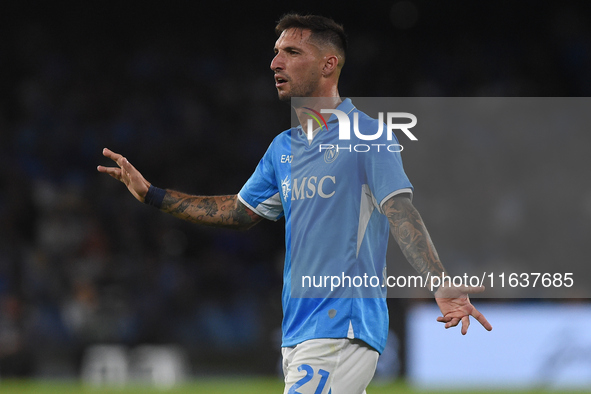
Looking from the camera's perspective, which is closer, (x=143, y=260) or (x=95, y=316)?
(x=95, y=316)

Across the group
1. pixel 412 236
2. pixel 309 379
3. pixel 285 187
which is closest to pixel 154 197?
pixel 285 187

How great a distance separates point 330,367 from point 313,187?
2.60 ft

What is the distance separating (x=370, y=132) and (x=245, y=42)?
12.4 m

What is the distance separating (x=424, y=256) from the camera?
125 inches

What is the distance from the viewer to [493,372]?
9.42 meters

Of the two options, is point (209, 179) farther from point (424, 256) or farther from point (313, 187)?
point (424, 256)

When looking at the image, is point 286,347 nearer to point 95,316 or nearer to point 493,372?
point 493,372

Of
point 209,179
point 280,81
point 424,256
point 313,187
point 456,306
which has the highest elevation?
point 209,179

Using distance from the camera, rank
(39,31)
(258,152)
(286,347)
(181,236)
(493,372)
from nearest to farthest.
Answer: (286,347) < (493,372) < (181,236) < (258,152) < (39,31)

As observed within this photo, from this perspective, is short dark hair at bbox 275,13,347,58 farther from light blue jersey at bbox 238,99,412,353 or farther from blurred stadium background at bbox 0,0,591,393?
blurred stadium background at bbox 0,0,591,393

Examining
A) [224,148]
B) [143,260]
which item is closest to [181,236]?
[143,260]

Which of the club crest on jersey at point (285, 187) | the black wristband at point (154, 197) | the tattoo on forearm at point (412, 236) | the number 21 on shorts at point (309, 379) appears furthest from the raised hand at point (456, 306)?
the black wristband at point (154, 197)

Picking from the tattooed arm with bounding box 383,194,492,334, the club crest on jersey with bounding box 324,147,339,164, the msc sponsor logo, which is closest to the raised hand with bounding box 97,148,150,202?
the msc sponsor logo

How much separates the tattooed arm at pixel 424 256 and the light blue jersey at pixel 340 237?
0.07 metres
